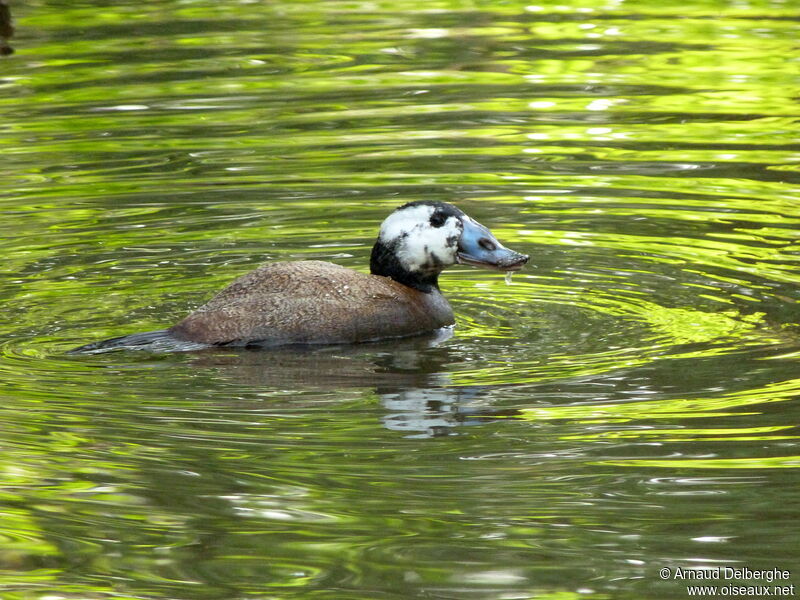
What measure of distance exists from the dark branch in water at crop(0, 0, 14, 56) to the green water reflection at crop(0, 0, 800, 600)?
16cm

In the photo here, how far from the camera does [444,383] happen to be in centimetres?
773

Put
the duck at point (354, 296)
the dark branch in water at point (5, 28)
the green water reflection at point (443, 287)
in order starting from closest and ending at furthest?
the green water reflection at point (443, 287) → the duck at point (354, 296) → the dark branch in water at point (5, 28)

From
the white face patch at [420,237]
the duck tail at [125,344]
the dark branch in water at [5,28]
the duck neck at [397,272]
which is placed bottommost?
the duck tail at [125,344]

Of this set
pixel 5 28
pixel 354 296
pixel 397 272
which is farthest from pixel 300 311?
pixel 5 28

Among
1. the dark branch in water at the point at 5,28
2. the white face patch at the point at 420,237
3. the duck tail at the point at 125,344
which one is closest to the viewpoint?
the duck tail at the point at 125,344

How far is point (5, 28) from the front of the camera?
1756 centimetres

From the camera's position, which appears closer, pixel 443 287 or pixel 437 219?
pixel 437 219

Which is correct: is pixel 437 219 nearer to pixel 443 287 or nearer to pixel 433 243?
pixel 433 243

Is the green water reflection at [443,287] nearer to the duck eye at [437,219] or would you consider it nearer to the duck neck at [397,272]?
the duck neck at [397,272]

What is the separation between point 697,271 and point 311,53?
7.74 metres

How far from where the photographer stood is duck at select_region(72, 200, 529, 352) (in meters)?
8.22

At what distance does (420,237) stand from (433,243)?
0.08 meters

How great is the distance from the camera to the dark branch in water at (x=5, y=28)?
55.7 ft

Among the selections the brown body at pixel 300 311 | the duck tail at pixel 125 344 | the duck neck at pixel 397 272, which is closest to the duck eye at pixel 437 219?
the duck neck at pixel 397 272
